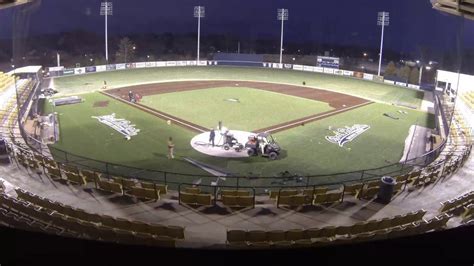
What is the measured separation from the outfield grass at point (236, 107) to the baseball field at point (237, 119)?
94mm

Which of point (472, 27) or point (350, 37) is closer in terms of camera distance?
point (472, 27)

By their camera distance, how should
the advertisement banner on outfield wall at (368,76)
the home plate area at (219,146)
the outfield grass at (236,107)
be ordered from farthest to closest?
the advertisement banner on outfield wall at (368,76)
the outfield grass at (236,107)
the home plate area at (219,146)

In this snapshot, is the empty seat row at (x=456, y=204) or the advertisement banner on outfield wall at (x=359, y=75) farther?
the advertisement banner on outfield wall at (x=359, y=75)

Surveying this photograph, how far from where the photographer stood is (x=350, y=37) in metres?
124

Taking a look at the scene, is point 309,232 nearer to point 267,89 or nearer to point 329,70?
point 267,89

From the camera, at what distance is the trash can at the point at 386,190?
1720 cm

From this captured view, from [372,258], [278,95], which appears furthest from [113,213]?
[278,95]

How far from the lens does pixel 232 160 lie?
87.6 ft

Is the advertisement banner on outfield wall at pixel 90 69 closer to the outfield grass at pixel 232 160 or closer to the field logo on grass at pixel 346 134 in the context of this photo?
the outfield grass at pixel 232 160

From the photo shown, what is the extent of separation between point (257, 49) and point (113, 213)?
102067 mm

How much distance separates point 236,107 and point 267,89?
13587 mm

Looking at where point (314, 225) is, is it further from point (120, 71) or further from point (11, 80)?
point (120, 71)

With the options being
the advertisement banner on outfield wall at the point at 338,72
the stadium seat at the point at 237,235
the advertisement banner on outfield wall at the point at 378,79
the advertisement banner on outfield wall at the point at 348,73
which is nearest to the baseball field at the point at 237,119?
the advertisement banner on outfield wall at the point at 378,79

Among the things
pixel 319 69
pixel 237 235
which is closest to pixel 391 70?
pixel 319 69
